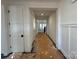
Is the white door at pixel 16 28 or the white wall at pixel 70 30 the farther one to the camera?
the white door at pixel 16 28

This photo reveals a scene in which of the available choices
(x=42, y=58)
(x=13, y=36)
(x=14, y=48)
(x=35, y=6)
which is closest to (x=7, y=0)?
(x=35, y=6)

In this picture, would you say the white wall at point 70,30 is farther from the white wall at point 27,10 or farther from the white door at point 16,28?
the white door at point 16,28

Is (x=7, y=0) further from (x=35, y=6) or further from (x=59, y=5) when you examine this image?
(x=59, y=5)

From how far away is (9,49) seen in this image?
6.15 m

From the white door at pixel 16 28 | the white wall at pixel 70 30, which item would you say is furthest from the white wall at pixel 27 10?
the white wall at pixel 70 30

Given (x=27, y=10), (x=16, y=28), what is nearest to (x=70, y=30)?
(x=27, y=10)

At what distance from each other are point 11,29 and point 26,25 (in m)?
0.81

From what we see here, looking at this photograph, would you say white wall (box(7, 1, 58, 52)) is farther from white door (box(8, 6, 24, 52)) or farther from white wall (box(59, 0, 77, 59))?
Result: white wall (box(59, 0, 77, 59))

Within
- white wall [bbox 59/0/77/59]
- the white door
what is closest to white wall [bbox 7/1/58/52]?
the white door

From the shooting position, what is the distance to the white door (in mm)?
6289

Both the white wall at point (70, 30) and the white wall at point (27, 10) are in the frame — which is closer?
the white wall at point (70, 30)

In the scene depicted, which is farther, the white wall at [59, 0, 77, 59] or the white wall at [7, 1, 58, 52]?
the white wall at [7, 1, 58, 52]

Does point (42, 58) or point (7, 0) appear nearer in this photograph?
point (42, 58)

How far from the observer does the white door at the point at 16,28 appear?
6.29 meters
